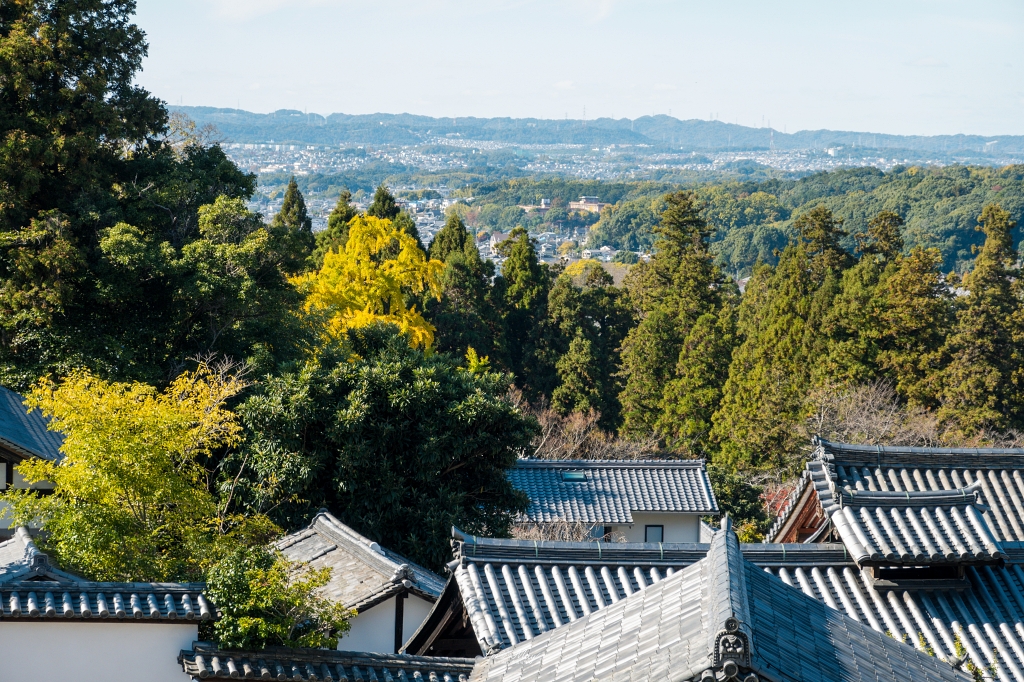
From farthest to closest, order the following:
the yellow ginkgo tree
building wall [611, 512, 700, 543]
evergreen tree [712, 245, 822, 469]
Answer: evergreen tree [712, 245, 822, 469]
the yellow ginkgo tree
building wall [611, 512, 700, 543]

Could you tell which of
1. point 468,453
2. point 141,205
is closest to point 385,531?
point 468,453

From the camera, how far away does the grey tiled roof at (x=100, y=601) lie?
715 centimetres

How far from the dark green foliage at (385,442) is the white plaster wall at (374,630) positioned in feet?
13.6

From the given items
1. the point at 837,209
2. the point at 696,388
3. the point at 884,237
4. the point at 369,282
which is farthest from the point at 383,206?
the point at 837,209

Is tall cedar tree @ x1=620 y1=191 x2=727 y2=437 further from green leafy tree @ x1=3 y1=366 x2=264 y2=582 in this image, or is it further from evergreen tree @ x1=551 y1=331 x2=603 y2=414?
green leafy tree @ x1=3 y1=366 x2=264 y2=582

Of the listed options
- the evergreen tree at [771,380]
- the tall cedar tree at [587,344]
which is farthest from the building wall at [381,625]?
the tall cedar tree at [587,344]

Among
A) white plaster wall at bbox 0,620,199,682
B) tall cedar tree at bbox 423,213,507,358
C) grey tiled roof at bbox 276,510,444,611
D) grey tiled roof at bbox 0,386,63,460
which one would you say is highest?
white plaster wall at bbox 0,620,199,682

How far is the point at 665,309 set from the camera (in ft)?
116

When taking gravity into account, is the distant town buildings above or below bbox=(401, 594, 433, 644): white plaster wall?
below

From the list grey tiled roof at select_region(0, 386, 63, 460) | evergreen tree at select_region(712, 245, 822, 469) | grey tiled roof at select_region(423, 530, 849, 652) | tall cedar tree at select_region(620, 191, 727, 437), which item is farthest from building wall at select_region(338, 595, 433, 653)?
tall cedar tree at select_region(620, 191, 727, 437)

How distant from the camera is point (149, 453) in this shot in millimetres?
11227

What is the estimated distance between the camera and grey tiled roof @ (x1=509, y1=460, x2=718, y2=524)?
20500mm

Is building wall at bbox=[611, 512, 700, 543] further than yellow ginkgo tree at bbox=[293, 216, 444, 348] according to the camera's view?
No

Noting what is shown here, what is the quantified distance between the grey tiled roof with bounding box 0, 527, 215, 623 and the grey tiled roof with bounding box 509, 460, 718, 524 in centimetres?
1285
